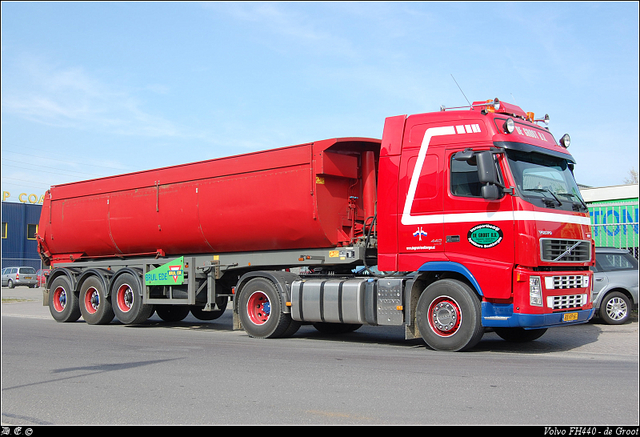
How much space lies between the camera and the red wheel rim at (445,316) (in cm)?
986

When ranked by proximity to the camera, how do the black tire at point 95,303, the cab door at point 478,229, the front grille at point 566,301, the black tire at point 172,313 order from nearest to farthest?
1. the cab door at point 478,229
2. the front grille at point 566,301
3. the black tire at point 95,303
4. the black tire at point 172,313

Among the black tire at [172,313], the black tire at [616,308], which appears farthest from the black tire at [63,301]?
the black tire at [616,308]

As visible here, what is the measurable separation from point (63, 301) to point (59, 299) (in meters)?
0.22

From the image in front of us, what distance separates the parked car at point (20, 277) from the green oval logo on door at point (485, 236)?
139 feet

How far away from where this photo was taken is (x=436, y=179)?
1020 cm

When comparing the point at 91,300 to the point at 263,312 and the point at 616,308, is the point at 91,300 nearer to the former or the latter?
the point at 263,312

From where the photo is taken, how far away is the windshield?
9.69 m

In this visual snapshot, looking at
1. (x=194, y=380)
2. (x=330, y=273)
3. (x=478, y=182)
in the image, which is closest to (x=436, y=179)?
(x=478, y=182)

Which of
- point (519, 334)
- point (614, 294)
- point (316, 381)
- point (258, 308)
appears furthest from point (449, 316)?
point (614, 294)

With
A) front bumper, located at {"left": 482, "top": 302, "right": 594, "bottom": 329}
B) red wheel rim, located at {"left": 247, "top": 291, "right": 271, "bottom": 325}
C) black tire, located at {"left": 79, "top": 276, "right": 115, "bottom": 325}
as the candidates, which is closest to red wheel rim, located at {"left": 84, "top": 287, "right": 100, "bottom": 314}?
black tire, located at {"left": 79, "top": 276, "right": 115, "bottom": 325}

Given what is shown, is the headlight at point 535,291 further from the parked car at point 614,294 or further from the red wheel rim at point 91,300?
the red wheel rim at point 91,300

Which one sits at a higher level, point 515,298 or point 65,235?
point 65,235
